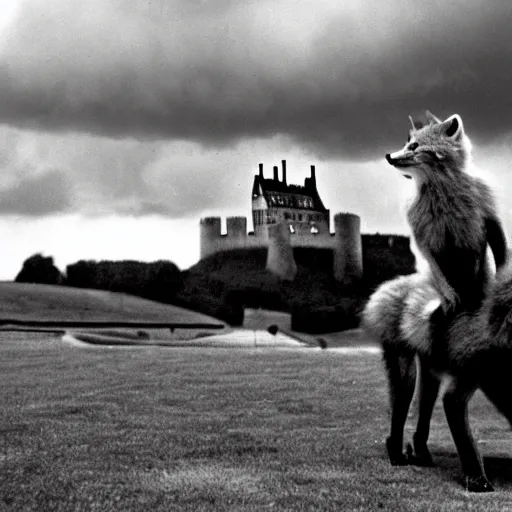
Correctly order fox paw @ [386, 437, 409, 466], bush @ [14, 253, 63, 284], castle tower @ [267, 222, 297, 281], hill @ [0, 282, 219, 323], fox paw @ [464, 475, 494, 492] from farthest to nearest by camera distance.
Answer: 1. castle tower @ [267, 222, 297, 281]
2. bush @ [14, 253, 63, 284]
3. hill @ [0, 282, 219, 323]
4. fox paw @ [386, 437, 409, 466]
5. fox paw @ [464, 475, 494, 492]

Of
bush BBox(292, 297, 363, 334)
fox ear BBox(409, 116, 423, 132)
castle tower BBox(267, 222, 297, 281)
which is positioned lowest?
bush BBox(292, 297, 363, 334)

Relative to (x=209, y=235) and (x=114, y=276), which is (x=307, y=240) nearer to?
(x=209, y=235)

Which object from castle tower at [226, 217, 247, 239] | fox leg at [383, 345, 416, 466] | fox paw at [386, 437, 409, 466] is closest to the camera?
fox leg at [383, 345, 416, 466]

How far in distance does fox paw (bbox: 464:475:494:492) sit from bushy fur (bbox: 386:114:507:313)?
3.92 ft

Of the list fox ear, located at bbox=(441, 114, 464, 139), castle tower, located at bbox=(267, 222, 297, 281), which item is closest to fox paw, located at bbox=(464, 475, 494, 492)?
fox ear, located at bbox=(441, 114, 464, 139)

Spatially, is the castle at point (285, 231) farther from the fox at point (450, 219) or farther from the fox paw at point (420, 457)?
the fox at point (450, 219)

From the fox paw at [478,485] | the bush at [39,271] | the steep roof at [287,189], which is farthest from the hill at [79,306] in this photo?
the fox paw at [478,485]

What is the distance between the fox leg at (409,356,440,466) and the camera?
5.94m

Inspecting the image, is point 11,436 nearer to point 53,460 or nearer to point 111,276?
point 53,460

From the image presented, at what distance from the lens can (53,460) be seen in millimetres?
6215

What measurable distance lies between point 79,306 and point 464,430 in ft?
135

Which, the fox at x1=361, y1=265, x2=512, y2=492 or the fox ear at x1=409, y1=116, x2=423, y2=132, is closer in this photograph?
the fox at x1=361, y1=265, x2=512, y2=492

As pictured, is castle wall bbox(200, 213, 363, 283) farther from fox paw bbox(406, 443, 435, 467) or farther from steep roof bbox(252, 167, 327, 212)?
fox paw bbox(406, 443, 435, 467)

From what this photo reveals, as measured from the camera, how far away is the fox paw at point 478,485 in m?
5.11
